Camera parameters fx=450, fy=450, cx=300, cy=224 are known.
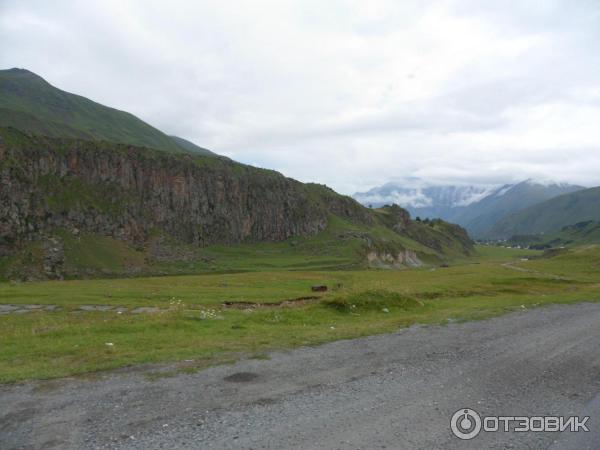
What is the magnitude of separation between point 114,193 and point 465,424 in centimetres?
17019

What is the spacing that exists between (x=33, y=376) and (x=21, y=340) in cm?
832

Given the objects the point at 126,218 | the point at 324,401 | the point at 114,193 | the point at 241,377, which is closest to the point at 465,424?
the point at 324,401

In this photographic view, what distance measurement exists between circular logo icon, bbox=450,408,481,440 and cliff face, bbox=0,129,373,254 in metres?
146

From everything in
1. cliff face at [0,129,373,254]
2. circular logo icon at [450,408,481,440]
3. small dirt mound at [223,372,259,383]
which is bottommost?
circular logo icon at [450,408,481,440]

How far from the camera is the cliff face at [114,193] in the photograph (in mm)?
138375

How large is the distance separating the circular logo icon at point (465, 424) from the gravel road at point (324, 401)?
0.18 meters

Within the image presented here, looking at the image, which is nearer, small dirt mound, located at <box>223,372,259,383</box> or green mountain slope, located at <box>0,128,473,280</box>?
small dirt mound, located at <box>223,372,259,383</box>

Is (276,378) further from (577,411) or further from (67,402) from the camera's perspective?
(577,411)

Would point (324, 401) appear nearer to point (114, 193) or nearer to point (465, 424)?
point (465, 424)

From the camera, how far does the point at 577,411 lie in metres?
11.4

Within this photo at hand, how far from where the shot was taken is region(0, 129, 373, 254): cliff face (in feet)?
454

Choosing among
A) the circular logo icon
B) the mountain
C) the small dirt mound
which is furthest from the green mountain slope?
the circular logo icon

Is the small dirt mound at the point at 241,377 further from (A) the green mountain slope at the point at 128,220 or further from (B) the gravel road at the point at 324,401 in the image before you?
(A) the green mountain slope at the point at 128,220

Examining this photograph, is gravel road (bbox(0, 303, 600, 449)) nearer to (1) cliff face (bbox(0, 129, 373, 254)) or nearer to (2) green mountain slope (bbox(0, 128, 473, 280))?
(2) green mountain slope (bbox(0, 128, 473, 280))
